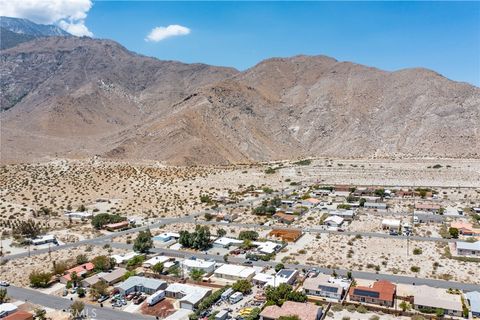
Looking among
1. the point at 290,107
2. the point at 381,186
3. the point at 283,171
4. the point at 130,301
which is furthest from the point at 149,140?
the point at 130,301

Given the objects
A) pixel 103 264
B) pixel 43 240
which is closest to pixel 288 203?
pixel 103 264

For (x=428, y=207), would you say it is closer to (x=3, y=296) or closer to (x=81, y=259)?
(x=81, y=259)

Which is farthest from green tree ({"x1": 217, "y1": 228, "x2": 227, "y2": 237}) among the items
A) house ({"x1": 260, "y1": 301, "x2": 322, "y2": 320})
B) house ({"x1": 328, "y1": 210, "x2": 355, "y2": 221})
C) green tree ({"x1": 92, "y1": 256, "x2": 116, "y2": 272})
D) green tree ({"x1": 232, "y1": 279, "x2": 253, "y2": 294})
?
house ({"x1": 260, "y1": 301, "x2": 322, "y2": 320})

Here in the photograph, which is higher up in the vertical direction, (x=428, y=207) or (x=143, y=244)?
(x=428, y=207)

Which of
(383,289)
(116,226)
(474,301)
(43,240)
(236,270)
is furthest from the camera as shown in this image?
(116,226)

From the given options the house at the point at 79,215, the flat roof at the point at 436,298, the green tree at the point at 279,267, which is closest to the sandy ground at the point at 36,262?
the house at the point at 79,215

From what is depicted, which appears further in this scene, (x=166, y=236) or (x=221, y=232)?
(x=221, y=232)
